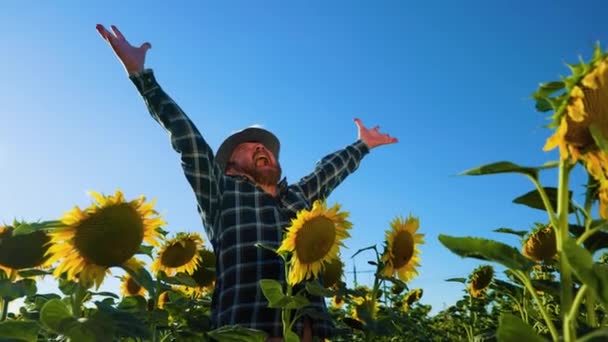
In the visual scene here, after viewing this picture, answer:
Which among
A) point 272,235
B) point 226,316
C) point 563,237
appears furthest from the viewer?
point 272,235

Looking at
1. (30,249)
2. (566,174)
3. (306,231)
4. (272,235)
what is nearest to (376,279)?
(306,231)

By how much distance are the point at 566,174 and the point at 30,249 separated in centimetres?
205

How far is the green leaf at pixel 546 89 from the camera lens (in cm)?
132

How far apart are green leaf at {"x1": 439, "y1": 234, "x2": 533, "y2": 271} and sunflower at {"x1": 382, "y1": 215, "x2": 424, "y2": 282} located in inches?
71.5

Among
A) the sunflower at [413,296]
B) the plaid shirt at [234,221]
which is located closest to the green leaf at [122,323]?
the plaid shirt at [234,221]

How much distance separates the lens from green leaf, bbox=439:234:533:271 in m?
1.31

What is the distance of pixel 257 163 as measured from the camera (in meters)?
4.52

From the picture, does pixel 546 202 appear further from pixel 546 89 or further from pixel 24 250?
pixel 24 250

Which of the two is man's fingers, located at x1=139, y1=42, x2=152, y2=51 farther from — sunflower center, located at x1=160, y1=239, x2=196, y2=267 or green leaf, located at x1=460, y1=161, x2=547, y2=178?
green leaf, located at x1=460, y1=161, x2=547, y2=178

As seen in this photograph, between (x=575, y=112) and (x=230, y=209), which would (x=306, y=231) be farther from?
(x=575, y=112)

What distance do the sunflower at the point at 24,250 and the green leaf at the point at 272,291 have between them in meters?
0.91

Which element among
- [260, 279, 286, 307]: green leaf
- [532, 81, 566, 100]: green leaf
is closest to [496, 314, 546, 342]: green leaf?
[532, 81, 566, 100]: green leaf

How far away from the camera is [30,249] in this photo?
2.42 meters

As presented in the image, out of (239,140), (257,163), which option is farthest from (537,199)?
(239,140)
